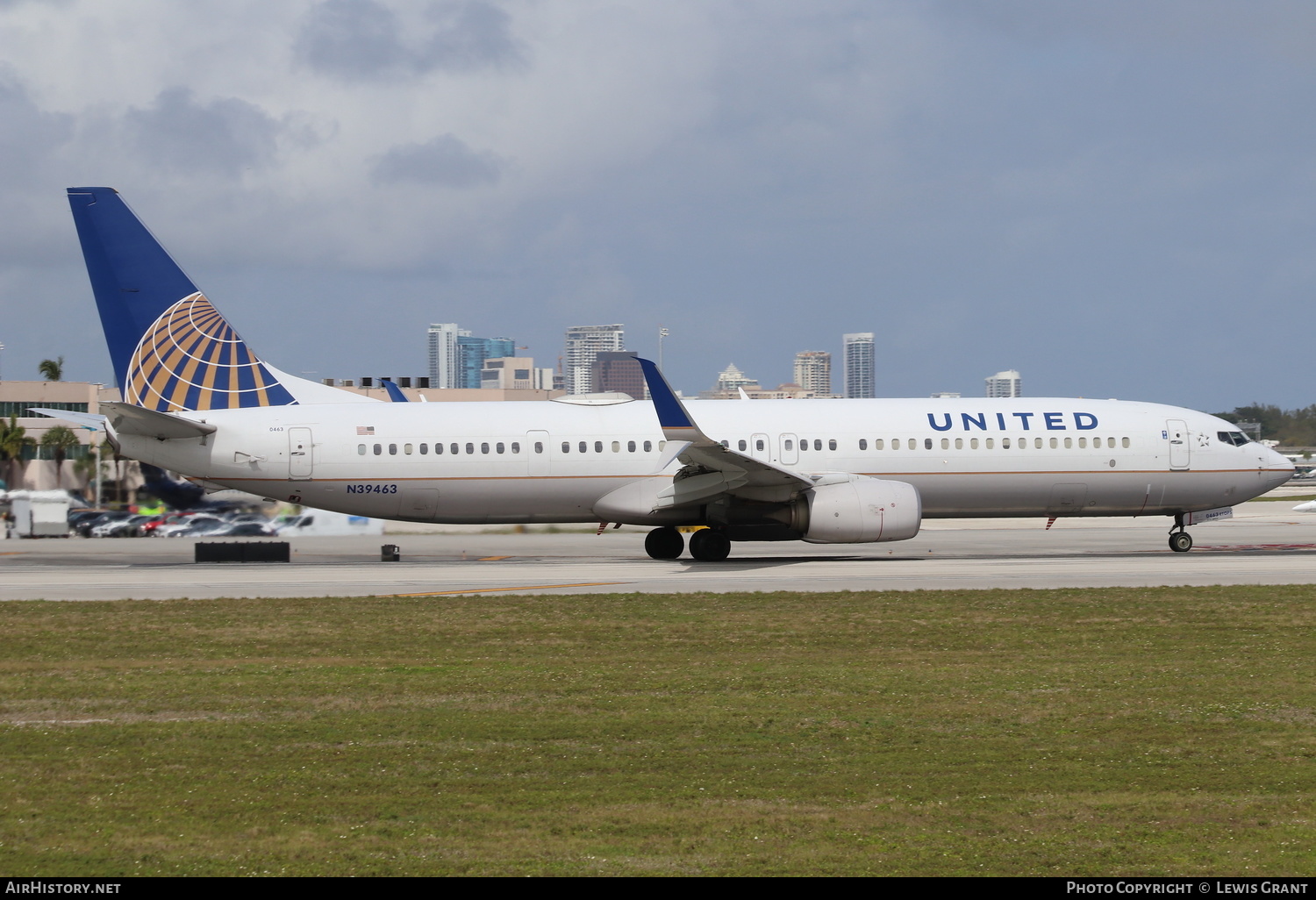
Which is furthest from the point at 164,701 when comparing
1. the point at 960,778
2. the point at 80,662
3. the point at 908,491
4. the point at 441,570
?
the point at 908,491

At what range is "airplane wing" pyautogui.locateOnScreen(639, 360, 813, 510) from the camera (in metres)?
27.1

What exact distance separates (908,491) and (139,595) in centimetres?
1635

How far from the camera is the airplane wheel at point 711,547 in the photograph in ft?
97.8

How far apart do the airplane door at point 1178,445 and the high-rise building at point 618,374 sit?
78.1 meters

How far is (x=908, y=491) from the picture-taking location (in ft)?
92.5

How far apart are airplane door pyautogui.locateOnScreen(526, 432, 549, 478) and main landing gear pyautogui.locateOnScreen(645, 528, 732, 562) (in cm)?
349

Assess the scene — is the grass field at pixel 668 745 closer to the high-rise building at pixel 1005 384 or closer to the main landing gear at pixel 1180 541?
the main landing gear at pixel 1180 541

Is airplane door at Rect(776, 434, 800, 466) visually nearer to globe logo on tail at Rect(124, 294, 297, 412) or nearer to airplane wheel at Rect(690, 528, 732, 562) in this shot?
airplane wheel at Rect(690, 528, 732, 562)

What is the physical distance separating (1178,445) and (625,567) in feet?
47.1

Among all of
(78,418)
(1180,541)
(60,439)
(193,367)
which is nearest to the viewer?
(193,367)

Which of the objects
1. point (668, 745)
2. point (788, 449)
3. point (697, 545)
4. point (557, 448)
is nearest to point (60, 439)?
point (557, 448)

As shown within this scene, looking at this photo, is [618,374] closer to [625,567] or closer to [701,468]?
[701,468]

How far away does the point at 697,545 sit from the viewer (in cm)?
2998
